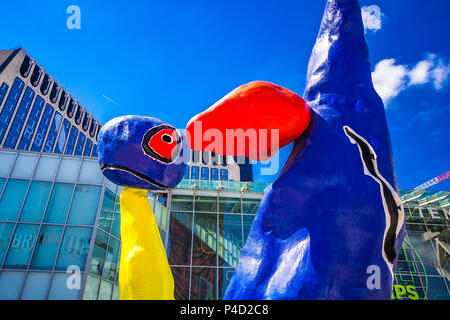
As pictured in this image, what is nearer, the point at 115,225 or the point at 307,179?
the point at 307,179

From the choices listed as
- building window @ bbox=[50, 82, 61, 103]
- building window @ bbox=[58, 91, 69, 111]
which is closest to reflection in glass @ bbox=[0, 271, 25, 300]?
building window @ bbox=[50, 82, 61, 103]

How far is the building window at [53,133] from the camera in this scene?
169 ft

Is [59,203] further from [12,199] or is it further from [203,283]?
[203,283]

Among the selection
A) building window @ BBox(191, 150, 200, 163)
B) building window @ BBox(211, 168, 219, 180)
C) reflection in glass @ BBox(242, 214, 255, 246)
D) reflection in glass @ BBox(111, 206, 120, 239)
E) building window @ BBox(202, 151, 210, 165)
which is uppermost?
building window @ BBox(211, 168, 219, 180)

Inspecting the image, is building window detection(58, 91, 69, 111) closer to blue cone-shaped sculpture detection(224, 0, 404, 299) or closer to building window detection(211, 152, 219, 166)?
building window detection(211, 152, 219, 166)

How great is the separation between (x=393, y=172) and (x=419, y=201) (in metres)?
16.5

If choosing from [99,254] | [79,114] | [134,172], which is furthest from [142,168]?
[79,114]

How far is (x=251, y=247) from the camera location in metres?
2.09

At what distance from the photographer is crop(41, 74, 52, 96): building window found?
49.2 meters

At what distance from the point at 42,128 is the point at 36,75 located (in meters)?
7.71

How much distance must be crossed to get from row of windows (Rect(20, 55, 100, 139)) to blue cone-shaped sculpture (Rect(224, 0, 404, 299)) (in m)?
52.1

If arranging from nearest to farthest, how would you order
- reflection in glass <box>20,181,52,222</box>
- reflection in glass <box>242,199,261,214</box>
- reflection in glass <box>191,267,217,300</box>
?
reflection in glass <box>20,181,52,222</box> → reflection in glass <box>191,267,217,300</box> → reflection in glass <box>242,199,261,214</box>

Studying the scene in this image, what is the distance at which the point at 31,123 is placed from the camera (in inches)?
1860
